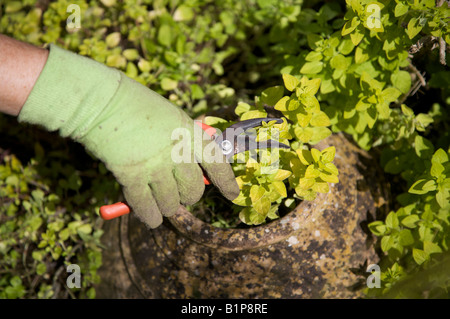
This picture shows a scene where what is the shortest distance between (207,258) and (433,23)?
1.04m

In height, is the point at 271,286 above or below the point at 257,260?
below

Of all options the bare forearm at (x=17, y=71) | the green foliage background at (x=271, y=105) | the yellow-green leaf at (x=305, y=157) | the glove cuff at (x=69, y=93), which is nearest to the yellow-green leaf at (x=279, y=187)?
the green foliage background at (x=271, y=105)

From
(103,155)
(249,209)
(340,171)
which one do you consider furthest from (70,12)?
(340,171)

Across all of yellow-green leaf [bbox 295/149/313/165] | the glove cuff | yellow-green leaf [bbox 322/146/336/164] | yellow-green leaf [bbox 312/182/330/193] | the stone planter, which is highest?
the glove cuff

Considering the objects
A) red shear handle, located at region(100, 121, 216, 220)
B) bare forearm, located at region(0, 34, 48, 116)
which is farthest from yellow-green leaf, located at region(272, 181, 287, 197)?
bare forearm, located at region(0, 34, 48, 116)

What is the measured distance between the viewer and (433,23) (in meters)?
1.10

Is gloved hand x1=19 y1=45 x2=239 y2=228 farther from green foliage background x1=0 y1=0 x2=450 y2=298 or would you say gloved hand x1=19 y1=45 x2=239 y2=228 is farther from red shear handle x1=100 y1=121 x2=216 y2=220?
green foliage background x1=0 y1=0 x2=450 y2=298

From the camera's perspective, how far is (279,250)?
121cm

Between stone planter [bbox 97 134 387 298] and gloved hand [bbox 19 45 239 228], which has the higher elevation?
gloved hand [bbox 19 45 239 228]

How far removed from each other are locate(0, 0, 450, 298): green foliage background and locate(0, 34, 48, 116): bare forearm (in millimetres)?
594

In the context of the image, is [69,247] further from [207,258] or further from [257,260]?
[257,260]

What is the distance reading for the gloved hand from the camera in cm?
105

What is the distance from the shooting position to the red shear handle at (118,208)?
113cm

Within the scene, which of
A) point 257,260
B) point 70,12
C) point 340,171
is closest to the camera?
point 257,260
